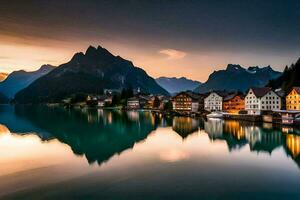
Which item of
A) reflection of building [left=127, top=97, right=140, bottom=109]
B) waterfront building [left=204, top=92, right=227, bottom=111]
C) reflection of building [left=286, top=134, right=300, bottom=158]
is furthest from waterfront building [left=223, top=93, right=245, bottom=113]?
reflection of building [left=127, top=97, right=140, bottom=109]

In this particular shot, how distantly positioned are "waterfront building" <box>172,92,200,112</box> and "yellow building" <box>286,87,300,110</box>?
28.3 metres

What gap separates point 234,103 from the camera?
66125mm

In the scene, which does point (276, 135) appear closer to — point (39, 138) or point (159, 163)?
point (159, 163)

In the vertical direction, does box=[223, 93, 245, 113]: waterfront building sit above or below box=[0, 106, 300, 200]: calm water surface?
above

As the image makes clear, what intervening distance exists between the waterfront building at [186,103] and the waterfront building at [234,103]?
11.1 meters

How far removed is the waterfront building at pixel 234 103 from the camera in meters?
63.6

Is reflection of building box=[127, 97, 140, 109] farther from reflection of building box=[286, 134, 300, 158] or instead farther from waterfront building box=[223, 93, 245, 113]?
reflection of building box=[286, 134, 300, 158]

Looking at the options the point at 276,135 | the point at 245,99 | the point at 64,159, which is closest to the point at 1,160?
the point at 64,159

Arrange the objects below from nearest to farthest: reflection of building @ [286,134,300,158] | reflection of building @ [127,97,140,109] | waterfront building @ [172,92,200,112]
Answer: reflection of building @ [286,134,300,158] < waterfront building @ [172,92,200,112] < reflection of building @ [127,97,140,109]

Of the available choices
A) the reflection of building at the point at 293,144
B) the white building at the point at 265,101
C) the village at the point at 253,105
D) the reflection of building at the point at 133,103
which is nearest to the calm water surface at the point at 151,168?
the reflection of building at the point at 293,144

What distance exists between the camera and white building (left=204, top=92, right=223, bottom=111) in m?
70.1

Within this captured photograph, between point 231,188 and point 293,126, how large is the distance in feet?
101

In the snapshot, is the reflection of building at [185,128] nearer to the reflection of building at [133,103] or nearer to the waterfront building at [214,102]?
the waterfront building at [214,102]

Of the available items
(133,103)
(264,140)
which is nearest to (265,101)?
(264,140)
